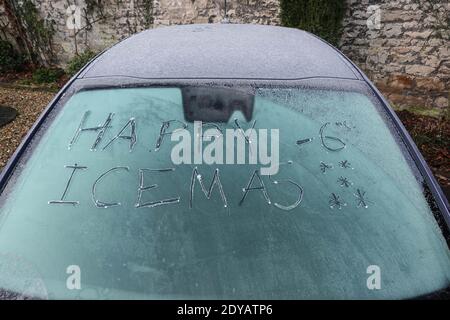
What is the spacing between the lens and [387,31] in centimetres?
556

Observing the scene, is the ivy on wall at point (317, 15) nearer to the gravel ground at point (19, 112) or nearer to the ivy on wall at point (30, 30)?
the gravel ground at point (19, 112)

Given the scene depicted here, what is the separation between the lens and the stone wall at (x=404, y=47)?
534 centimetres

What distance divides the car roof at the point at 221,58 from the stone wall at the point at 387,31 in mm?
3624

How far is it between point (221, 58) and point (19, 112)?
4977 millimetres

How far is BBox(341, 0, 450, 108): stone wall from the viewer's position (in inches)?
210

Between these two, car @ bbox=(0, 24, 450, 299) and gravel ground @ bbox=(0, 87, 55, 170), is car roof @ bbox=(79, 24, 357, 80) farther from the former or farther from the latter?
gravel ground @ bbox=(0, 87, 55, 170)

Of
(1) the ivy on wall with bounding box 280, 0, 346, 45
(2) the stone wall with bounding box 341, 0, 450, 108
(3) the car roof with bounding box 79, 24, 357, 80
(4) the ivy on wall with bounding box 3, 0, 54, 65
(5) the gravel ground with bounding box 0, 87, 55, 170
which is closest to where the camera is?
(3) the car roof with bounding box 79, 24, 357, 80

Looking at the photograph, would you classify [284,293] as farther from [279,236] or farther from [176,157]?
[176,157]

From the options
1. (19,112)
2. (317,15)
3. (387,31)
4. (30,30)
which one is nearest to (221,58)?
(317,15)

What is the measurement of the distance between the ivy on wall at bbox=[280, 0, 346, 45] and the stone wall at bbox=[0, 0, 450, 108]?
6.7 inches

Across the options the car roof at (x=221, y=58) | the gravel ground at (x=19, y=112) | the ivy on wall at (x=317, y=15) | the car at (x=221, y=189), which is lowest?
the gravel ground at (x=19, y=112)

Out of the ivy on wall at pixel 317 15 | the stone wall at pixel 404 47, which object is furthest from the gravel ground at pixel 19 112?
the stone wall at pixel 404 47

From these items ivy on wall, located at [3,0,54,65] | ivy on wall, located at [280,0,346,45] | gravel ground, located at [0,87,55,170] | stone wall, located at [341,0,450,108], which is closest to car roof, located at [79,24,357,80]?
gravel ground, located at [0,87,55,170]
